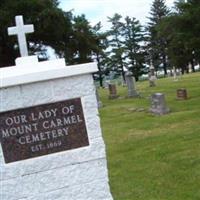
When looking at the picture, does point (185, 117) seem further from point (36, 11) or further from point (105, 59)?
point (105, 59)

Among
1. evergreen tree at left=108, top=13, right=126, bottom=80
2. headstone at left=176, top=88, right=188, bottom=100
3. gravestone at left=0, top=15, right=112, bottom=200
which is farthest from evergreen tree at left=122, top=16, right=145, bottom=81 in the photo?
gravestone at left=0, top=15, right=112, bottom=200

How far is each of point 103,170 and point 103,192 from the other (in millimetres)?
244

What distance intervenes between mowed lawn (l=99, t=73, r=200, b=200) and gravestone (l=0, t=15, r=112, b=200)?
231 centimetres

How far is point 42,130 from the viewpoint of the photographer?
6.11 meters

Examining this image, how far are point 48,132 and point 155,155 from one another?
572cm

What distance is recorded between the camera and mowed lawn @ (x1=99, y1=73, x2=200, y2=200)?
8.68 m

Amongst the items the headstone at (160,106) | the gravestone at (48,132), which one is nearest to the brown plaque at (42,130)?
the gravestone at (48,132)

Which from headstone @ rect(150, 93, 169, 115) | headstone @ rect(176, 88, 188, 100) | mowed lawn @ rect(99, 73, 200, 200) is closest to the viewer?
mowed lawn @ rect(99, 73, 200, 200)

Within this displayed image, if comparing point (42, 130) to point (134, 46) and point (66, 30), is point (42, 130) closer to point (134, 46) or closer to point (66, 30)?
point (66, 30)

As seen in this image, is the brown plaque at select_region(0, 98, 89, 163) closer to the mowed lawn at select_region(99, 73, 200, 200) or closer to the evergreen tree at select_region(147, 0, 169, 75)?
the mowed lawn at select_region(99, 73, 200, 200)

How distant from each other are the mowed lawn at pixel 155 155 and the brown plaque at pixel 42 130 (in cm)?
250

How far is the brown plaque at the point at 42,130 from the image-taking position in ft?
19.8

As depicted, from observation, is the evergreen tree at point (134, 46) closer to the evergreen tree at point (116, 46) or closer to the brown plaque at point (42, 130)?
the evergreen tree at point (116, 46)

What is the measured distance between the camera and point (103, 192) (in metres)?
6.38
